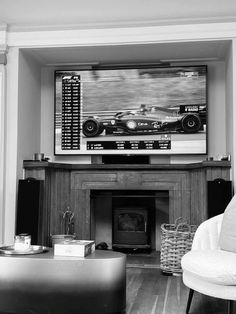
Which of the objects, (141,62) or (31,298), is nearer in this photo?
(31,298)

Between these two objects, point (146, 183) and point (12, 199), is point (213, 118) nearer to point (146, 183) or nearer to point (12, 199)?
point (146, 183)

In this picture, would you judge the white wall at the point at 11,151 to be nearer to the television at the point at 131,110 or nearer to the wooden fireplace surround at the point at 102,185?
the wooden fireplace surround at the point at 102,185

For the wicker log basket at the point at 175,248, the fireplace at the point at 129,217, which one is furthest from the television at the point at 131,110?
the wicker log basket at the point at 175,248

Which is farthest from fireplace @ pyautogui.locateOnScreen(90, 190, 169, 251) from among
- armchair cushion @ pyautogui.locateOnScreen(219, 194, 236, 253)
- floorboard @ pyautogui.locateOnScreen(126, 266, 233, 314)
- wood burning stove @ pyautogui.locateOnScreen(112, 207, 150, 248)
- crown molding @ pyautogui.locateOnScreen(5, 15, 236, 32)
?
armchair cushion @ pyautogui.locateOnScreen(219, 194, 236, 253)

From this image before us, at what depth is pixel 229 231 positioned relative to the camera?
9.32 ft

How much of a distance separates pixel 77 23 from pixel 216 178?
7.29ft

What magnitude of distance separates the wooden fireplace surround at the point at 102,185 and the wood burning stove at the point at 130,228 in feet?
1.05

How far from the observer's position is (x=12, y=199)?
477 centimetres

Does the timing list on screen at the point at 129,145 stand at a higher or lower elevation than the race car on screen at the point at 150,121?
lower

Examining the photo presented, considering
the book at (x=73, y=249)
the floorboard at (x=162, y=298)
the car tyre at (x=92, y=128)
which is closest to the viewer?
the book at (x=73, y=249)

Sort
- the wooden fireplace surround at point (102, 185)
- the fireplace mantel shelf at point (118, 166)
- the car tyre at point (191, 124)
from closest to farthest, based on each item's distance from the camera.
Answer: the fireplace mantel shelf at point (118, 166) → the wooden fireplace surround at point (102, 185) → the car tyre at point (191, 124)

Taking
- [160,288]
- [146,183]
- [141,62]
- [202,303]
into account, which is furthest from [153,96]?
[202,303]

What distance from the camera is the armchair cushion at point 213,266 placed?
239 centimetres

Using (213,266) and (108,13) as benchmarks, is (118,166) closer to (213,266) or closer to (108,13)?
(108,13)
